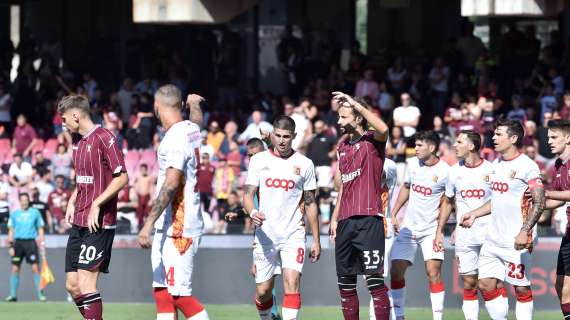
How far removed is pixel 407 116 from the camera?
23.0 m

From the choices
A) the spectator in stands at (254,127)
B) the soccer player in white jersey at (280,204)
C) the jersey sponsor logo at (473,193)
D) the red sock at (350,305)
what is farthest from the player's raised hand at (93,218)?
the spectator in stands at (254,127)

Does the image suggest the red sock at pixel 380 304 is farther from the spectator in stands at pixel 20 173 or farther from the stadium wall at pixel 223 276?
the spectator in stands at pixel 20 173

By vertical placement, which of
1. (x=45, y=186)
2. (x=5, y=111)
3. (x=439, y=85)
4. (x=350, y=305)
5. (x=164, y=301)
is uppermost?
(x=439, y=85)

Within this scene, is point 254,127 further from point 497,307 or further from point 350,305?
point 350,305

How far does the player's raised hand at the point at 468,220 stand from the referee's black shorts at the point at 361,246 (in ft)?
3.89

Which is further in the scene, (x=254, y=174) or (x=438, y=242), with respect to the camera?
(x=438, y=242)

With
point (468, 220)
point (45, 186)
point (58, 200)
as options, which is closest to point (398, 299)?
point (468, 220)

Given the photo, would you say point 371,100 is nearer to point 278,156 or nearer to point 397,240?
point 397,240

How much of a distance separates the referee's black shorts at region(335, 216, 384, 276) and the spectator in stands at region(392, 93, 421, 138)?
34.3 feet

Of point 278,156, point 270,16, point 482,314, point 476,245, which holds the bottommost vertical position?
point 482,314

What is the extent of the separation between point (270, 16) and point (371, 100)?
665 cm

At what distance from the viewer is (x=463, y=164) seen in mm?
14602

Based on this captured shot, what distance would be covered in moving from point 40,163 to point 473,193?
11.9m

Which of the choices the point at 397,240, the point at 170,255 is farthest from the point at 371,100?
the point at 170,255
